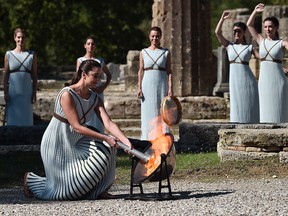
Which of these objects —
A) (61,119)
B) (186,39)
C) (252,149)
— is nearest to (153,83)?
(252,149)

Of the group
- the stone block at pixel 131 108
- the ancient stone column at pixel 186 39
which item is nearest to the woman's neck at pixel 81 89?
the ancient stone column at pixel 186 39

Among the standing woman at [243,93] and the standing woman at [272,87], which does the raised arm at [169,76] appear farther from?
the standing woman at [272,87]

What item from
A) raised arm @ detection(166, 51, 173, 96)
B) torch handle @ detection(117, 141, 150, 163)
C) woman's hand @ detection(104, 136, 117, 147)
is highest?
raised arm @ detection(166, 51, 173, 96)

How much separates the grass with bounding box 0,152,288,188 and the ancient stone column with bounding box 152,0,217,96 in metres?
7.35

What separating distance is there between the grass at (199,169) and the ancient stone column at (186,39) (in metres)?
7.35

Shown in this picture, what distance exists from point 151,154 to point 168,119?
1.20ft

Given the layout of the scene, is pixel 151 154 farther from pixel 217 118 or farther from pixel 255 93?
pixel 217 118

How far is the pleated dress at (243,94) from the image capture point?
762 inches

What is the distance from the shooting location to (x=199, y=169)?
15305 millimetres

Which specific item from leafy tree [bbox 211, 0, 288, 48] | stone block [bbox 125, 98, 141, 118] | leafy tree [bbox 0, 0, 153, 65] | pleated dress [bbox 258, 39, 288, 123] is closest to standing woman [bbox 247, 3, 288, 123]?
pleated dress [bbox 258, 39, 288, 123]

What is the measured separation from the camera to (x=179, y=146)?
1791 centimetres

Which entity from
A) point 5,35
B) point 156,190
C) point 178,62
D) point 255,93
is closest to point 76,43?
point 5,35

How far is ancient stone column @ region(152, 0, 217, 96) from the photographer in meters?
23.9

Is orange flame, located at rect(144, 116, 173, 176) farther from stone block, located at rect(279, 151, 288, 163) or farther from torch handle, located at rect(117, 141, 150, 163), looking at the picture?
stone block, located at rect(279, 151, 288, 163)
